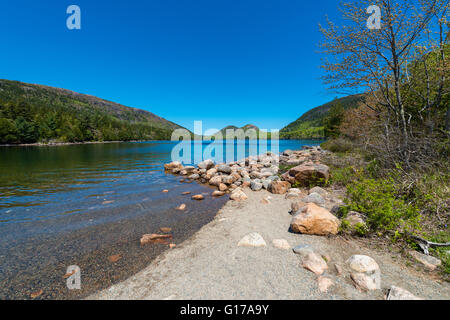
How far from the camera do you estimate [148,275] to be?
3846 millimetres

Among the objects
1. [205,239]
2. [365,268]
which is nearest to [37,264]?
[205,239]

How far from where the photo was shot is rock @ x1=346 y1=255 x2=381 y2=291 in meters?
2.90

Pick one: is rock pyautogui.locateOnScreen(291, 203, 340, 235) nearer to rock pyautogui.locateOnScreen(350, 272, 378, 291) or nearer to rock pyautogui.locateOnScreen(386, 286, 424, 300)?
rock pyautogui.locateOnScreen(350, 272, 378, 291)

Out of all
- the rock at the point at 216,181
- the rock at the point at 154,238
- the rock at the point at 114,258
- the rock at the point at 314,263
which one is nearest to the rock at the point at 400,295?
the rock at the point at 314,263

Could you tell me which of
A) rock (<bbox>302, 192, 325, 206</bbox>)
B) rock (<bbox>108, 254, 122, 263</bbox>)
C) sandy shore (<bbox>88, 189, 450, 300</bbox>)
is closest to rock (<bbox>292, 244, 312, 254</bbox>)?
sandy shore (<bbox>88, 189, 450, 300</bbox>)

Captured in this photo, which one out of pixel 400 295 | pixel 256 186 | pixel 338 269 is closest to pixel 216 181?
pixel 256 186

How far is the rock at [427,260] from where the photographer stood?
3.23 metres

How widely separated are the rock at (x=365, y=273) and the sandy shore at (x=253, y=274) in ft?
0.34

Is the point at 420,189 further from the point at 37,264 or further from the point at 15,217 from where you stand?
the point at 15,217

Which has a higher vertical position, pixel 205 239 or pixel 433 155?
pixel 433 155

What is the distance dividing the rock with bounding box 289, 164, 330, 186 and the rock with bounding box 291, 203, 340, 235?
4.56 m
